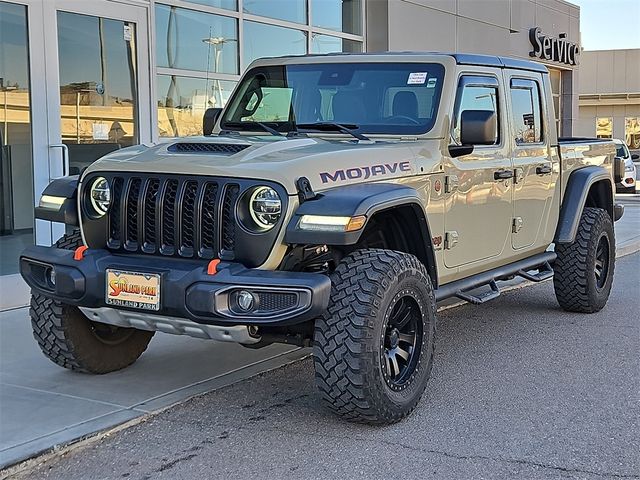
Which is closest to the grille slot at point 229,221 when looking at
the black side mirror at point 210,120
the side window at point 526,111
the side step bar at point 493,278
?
the side step bar at point 493,278

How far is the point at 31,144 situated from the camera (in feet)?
25.3

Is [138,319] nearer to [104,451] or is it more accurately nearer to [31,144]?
[104,451]

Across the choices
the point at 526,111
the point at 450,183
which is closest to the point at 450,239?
the point at 450,183

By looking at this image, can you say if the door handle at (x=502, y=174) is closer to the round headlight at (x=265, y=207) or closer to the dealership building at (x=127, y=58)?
the round headlight at (x=265, y=207)

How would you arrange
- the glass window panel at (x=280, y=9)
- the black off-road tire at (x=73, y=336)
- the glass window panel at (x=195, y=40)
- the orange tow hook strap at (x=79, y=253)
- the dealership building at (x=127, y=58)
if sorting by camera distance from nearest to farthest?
the orange tow hook strap at (x=79, y=253) → the black off-road tire at (x=73, y=336) → the dealership building at (x=127, y=58) → the glass window panel at (x=195, y=40) → the glass window panel at (x=280, y=9)

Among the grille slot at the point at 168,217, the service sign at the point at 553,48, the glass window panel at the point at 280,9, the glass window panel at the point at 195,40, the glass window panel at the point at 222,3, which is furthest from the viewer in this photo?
the service sign at the point at 553,48

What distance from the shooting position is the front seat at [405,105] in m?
5.40

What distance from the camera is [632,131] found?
45.7 metres

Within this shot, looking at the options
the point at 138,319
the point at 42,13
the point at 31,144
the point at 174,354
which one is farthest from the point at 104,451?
the point at 42,13

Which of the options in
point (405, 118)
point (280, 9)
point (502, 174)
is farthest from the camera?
point (280, 9)

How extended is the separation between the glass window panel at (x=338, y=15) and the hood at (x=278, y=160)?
751 cm

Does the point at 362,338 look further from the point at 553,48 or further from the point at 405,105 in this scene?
the point at 553,48

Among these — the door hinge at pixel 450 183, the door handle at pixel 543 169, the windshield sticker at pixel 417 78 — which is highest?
the windshield sticker at pixel 417 78

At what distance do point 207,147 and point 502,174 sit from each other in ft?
7.34
